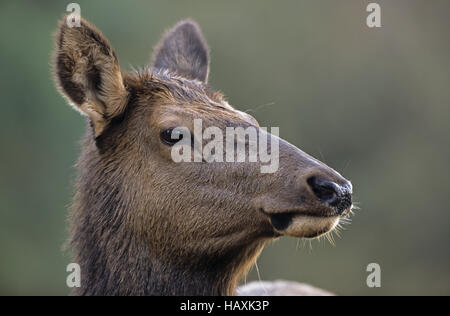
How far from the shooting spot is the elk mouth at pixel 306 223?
469 centimetres

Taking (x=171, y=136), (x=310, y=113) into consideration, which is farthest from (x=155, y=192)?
(x=310, y=113)

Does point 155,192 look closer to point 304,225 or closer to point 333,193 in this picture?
point 304,225

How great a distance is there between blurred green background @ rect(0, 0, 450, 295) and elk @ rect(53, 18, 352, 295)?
1015cm

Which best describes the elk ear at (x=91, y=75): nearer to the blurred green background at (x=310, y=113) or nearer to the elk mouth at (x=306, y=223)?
the elk mouth at (x=306, y=223)

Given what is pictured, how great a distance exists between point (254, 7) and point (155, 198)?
15161mm

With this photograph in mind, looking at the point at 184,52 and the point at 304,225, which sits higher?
the point at 184,52

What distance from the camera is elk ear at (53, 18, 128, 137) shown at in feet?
17.7

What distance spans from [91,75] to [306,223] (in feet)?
6.71

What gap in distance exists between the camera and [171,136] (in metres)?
5.27

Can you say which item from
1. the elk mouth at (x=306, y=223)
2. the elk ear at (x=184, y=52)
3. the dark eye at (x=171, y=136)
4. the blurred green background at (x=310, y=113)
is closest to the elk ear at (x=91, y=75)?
the dark eye at (x=171, y=136)

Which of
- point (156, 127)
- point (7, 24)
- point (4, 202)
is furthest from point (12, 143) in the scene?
point (156, 127)

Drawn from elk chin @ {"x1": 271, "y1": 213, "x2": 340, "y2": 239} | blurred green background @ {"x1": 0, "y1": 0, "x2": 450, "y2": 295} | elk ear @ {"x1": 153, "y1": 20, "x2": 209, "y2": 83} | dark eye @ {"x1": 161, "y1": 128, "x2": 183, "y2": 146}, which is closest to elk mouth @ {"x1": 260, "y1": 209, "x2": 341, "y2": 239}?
elk chin @ {"x1": 271, "y1": 213, "x2": 340, "y2": 239}

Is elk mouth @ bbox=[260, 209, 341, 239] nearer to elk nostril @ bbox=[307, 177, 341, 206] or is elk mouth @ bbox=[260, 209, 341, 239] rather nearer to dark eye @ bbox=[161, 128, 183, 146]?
elk nostril @ bbox=[307, 177, 341, 206]

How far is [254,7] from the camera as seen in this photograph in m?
19.7
